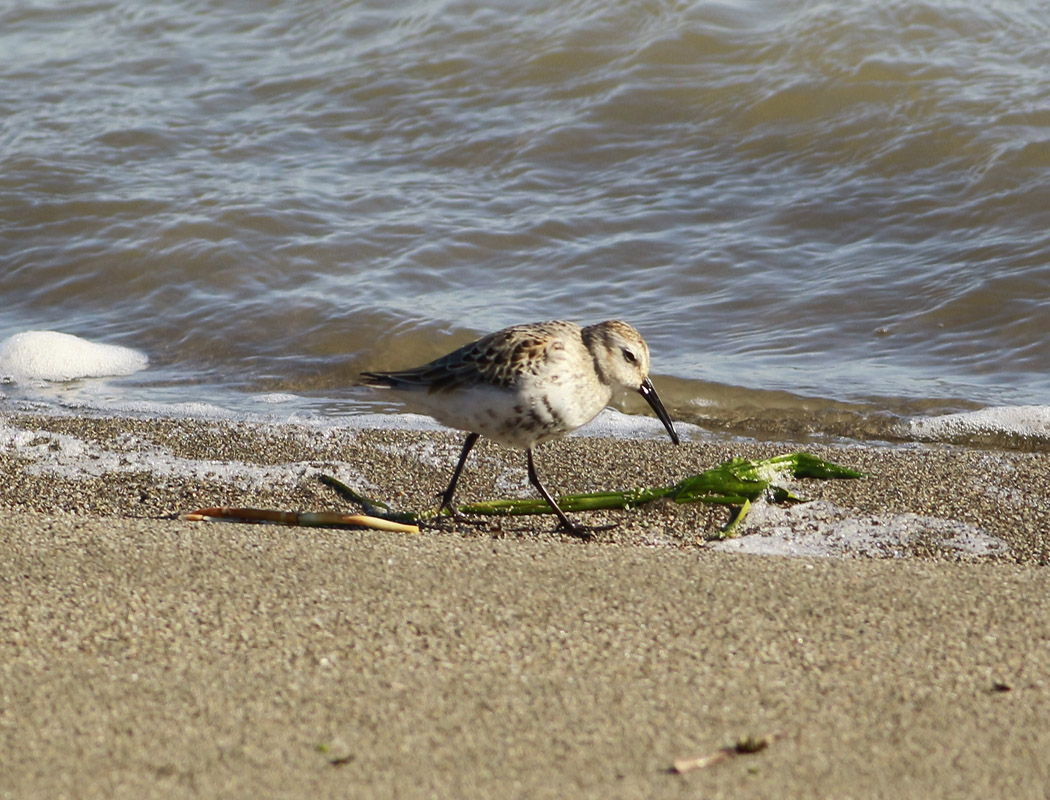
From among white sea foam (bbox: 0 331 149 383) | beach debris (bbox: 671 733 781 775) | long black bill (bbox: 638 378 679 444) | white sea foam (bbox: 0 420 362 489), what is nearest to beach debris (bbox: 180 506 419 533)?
white sea foam (bbox: 0 420 362 489)

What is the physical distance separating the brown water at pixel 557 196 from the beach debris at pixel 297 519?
6.88 feet

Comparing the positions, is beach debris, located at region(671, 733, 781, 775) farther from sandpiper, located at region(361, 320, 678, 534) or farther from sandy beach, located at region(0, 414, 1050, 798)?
sandpiper, located at region(361, 320, 678, 534)

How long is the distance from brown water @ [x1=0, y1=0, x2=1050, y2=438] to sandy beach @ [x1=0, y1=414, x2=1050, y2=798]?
98.7 inches

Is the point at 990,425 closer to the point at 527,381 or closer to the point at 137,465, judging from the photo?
the point at 527,381

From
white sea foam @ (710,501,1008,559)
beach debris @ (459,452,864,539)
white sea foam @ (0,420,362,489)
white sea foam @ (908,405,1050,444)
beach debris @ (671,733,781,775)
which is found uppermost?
beach debris @ (671,733,781,775)

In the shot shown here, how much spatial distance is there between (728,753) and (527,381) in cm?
203

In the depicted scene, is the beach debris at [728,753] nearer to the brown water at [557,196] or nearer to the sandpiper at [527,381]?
the sandpiper at [527,381]

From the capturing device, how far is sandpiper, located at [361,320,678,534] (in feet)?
14.3

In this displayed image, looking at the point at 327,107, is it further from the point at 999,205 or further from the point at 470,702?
the point at 470,702

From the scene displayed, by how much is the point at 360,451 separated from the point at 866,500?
224 cm

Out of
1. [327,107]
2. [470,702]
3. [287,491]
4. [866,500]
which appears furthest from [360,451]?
[327,107]

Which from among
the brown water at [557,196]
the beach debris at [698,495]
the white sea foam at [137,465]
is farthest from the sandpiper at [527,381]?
the brown water at [557,196]

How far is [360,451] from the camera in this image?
5500 mm

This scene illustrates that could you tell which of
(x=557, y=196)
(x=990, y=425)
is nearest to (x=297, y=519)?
(x=990, y=425)
